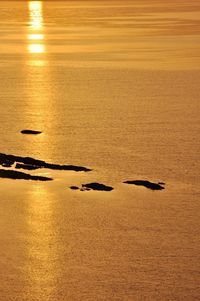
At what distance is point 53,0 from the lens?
8281cm

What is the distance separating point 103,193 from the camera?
8.48 meters

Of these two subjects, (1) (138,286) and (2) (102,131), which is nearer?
(1) (138,286)

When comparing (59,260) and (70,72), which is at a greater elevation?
(70,72)

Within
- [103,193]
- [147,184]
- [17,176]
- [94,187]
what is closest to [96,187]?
[94,187]

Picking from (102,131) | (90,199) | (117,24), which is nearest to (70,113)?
(102,131)

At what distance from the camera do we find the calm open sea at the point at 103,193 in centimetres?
632

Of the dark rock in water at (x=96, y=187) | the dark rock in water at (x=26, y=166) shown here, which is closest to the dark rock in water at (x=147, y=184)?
the dark rock in water at (x=96, y=187)

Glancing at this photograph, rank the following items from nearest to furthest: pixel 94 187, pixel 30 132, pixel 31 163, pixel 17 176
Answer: pixel 94 187 < pixel 17 176 < pixel 31 163 < pixel 30 132

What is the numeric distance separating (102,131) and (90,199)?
3275 mm

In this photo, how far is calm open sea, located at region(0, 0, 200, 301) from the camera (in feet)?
20.7

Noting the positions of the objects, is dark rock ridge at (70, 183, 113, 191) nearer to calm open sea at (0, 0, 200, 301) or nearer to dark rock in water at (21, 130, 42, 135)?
calm open sea at (0, 0, 200, 301)

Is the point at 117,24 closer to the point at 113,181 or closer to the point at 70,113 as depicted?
the point at 70,113

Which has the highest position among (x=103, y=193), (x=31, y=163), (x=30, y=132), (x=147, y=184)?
(x=30, y=132)

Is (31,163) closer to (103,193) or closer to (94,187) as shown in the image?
(94,187)
